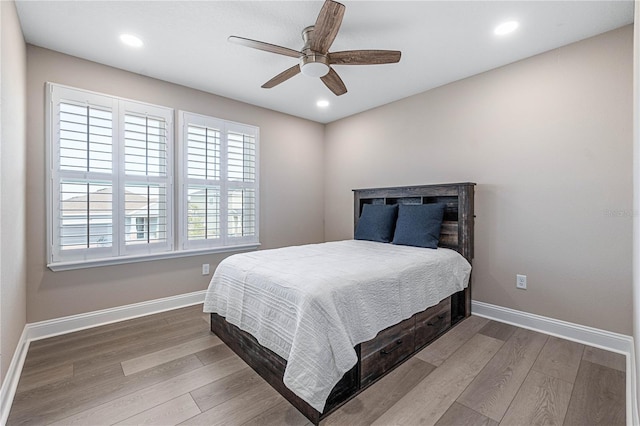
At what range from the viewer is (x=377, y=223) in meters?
3.48

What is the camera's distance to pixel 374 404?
1676 mm

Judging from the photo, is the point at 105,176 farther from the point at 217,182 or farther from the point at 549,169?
the point at 549,169

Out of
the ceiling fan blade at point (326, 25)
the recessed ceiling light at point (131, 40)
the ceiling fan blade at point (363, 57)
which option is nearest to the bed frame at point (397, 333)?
the ceiling fan blade at point (363, 57)

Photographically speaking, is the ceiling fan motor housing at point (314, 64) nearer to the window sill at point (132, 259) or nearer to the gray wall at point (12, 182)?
the gray wall at point (12, 182)

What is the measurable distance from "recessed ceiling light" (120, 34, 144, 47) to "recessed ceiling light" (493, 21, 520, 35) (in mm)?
2941

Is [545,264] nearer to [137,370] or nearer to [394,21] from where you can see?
[394,21]

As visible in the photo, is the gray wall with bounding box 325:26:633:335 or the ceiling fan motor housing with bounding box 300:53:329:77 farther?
the gray wall with bounding box 325:26:633:335

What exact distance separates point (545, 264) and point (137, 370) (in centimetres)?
343

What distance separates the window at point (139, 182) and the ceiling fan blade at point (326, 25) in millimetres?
2013

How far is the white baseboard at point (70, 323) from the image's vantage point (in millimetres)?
1701

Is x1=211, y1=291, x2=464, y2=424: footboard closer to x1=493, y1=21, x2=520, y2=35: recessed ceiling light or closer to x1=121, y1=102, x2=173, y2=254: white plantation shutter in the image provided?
x1=121, y1=102, x2=173, y2=254: white plantation shutter

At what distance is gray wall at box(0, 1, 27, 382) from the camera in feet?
5.48

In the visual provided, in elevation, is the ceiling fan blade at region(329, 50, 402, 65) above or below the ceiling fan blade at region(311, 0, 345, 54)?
below

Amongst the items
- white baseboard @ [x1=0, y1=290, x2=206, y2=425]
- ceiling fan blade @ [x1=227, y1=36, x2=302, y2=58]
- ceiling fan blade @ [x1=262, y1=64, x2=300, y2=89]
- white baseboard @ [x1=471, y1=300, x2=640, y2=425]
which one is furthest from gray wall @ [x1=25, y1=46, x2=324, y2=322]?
white baseboard @ [x1=471, y1=300, x2=640, y2=425]
